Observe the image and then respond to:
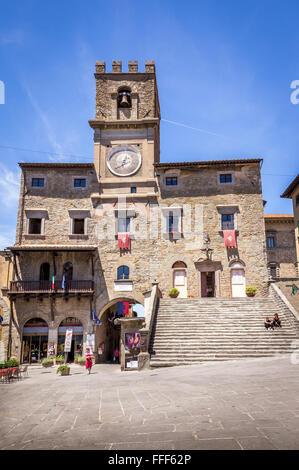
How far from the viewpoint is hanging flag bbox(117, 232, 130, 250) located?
27.9 m

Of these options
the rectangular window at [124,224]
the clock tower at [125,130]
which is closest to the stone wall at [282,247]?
the clock tower at [125,130]

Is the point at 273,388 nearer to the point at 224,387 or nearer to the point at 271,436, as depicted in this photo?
the point at 224,387

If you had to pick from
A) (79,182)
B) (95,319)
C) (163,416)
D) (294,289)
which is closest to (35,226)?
(79,182)

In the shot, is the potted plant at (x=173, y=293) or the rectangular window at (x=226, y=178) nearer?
the potted plant at (x=173, y=293)

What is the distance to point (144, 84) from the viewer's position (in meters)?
31.0

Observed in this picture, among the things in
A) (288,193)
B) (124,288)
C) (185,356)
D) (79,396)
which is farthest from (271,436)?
(288,193)

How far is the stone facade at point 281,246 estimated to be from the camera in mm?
35281

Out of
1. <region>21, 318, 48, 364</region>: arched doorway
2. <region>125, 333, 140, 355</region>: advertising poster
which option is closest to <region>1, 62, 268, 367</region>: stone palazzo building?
<region>21, 318, 48, 364</region>: arched doorway

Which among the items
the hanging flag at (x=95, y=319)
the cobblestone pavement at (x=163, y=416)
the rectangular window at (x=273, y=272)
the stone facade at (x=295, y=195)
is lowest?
the cobblestone pavement at (x=163, y=416)

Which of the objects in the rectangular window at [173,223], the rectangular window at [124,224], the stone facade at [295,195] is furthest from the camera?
the stone facade at [295,195]

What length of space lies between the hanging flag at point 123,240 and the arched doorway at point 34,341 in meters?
8.16

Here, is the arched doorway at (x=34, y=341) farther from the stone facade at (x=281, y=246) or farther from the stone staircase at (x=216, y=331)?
the stone facade at (x=281, y=246)

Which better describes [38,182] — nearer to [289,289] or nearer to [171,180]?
[171,180]

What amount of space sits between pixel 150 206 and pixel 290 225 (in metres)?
16.0
